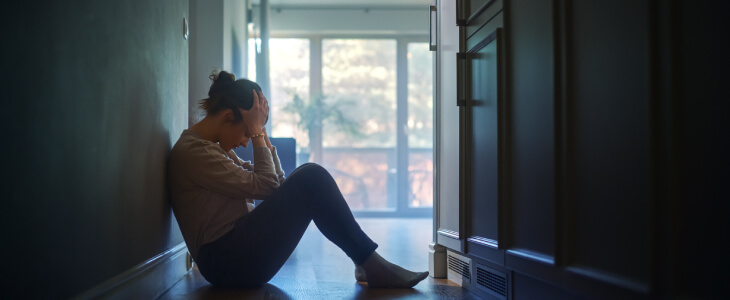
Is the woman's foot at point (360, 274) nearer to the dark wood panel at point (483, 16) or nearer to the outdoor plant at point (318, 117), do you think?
the dark wood panel at point (483, 16)

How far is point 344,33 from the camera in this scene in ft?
24.7

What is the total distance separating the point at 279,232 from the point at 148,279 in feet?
1.48

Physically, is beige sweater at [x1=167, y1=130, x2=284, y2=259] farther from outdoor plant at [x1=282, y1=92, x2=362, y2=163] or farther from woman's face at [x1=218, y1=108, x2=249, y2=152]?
outdoor plant at [x1=282, y1=92, x2=362, y2=163]

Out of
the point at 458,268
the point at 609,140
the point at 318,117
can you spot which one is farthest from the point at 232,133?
the point at 318,117

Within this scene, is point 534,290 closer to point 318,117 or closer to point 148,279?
point 148,279

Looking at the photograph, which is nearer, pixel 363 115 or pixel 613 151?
pixel 613 151

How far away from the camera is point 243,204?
2.18m

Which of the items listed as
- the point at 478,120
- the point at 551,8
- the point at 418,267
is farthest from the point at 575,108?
the point at 418,267

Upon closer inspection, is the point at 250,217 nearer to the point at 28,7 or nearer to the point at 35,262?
the point at 35,262

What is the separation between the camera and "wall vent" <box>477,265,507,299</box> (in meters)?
1.95

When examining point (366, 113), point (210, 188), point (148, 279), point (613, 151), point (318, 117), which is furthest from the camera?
point (366, 113)

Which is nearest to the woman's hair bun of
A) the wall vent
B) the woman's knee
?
the woman's knee

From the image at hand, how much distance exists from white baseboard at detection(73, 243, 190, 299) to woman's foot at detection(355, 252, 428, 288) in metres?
0.73

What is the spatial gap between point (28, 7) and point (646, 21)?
43.9 inches
